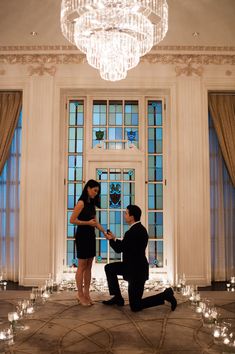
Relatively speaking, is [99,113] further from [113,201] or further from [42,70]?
[113,201]

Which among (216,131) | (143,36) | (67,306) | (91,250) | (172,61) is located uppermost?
(172,61)

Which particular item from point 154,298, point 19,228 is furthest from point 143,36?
point 19,228

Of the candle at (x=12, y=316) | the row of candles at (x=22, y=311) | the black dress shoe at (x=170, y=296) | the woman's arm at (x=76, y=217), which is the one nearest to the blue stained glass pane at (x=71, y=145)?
the row of candles at (x=22, y=311)

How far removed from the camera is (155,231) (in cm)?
659

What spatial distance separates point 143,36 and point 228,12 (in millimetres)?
1796

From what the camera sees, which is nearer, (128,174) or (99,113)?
(128,174)

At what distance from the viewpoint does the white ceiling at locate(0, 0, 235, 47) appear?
16.7ft

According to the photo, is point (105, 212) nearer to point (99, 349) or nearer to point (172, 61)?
point (172, 61)

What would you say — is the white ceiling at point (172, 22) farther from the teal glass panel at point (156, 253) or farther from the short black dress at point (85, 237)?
the teal glass panel at point (156, 253)

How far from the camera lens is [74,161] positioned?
6.70 m

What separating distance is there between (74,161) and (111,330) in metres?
3.51

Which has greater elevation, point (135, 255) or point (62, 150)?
point (62, 150)

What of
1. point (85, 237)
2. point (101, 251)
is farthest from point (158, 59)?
point (85, 237)

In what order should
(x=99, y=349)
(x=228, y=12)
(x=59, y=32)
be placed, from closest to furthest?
(x=99, y=349)
(x=228, y=12)
(x=59, y=32)
